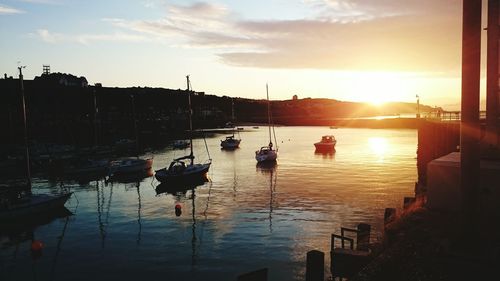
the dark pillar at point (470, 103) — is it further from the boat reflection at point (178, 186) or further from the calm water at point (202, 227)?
the boat reflection at point (178, 186)

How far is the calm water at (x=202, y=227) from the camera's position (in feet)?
Answer: 81.9

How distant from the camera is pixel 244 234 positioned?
31.3 m

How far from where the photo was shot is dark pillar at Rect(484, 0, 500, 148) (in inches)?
880

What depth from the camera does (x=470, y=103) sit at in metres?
12.9

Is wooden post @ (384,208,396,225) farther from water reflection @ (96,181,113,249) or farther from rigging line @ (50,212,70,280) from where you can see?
rigging line @ (50,212,70,280)

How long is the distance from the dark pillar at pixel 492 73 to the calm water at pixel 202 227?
34.9 feet

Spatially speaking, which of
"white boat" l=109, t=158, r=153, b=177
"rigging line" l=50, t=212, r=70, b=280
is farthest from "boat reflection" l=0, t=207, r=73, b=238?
"white boat" l=109, t=158, r=153, b=177

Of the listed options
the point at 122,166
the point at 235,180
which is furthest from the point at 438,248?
the point at 122,166

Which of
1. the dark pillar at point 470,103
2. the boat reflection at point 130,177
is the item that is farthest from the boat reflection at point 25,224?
the dark pillar at point 470,103

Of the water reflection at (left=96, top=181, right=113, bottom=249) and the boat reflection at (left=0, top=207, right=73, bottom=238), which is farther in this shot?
the boat reflection at (left=0, top=207, right=73, bottom=238)

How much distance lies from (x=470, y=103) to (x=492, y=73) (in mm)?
12128

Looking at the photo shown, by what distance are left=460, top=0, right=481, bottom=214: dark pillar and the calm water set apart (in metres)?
12.0

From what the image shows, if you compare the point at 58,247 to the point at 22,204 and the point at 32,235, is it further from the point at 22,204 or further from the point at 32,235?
the point at 22,204

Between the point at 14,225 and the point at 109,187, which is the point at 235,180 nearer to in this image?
the point at 109,187
